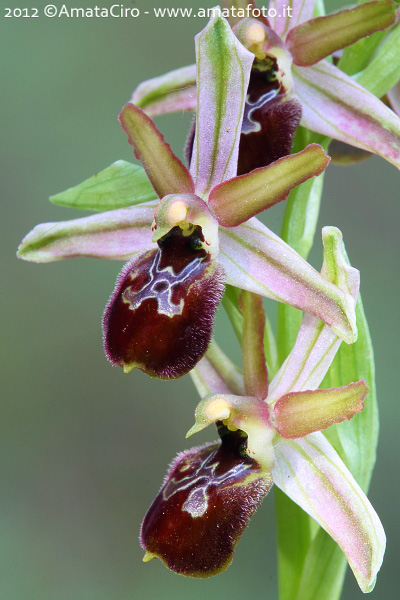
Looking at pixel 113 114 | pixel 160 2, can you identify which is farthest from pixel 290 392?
pixel 160 2

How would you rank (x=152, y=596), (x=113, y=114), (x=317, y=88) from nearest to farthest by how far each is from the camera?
(x=317, y=88)
(x=152, y=596)
(x=113, y=114)

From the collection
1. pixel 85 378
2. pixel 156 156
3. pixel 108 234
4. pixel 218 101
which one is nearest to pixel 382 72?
pixel 218 101

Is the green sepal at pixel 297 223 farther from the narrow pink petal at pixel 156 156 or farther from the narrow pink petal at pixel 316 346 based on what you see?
the narrow pink petal at pixel 156 156

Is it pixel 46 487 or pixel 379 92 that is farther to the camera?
pixel 46 487

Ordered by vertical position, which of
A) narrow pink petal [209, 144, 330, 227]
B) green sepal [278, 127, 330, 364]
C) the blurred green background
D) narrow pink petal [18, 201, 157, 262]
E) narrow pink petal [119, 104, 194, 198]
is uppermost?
narrow pink petal [119, 104, 194, 198]

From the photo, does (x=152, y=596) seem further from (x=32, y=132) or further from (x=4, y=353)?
(x=32, y=132)
